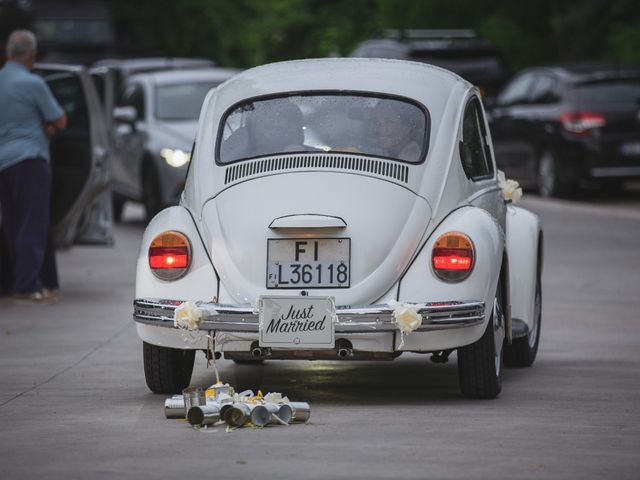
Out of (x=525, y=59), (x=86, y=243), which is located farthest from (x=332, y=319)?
(x=525, y=59)

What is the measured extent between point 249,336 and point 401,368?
1.99 m

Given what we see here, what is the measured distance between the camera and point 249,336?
8.24 metres

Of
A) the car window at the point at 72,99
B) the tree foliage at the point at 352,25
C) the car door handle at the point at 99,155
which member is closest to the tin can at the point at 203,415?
the car door handle at the point at 99,155

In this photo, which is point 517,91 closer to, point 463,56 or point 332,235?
point 463,56

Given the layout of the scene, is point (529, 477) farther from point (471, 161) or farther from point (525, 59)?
point (525, 59)

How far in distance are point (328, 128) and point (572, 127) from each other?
14.1 m

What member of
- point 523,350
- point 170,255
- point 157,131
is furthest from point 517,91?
point 170,255

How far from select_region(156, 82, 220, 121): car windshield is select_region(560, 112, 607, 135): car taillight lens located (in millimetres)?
5034

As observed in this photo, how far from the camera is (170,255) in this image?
8609 mm

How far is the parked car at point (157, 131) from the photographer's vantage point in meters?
19.2

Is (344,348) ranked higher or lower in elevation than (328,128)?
lower

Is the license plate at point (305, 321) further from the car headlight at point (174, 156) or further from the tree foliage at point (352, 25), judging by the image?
the tree foliage at point (352, 25)

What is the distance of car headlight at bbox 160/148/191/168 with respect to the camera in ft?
62.4

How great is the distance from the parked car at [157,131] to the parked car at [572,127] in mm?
4726
